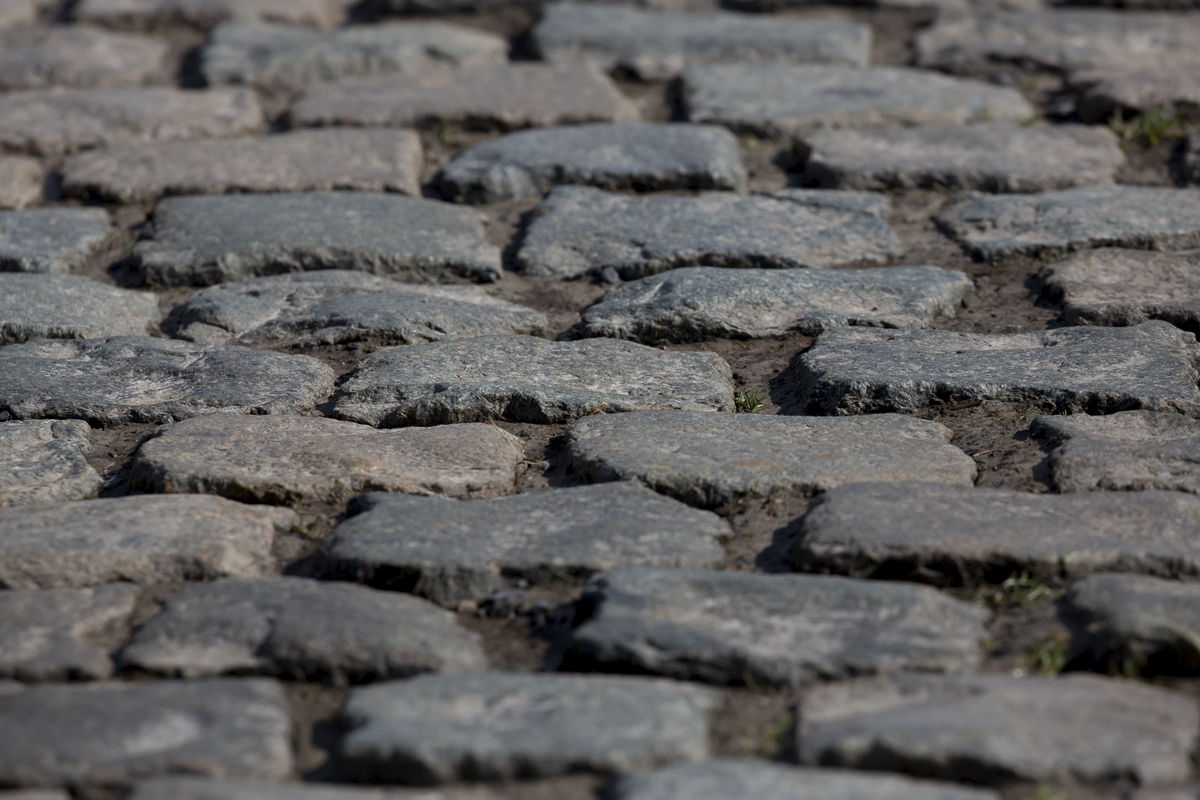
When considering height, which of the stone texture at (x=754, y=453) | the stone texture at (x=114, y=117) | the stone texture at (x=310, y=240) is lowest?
the stone texture at (x=754, y=453)

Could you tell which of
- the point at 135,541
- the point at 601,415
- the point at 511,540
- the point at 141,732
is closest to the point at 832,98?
the point at 601,415

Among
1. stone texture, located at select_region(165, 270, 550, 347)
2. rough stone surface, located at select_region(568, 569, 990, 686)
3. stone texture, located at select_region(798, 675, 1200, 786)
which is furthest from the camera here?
stone texture, located at select_region(165, 270, 550, 347)

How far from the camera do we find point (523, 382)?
7.17 feet

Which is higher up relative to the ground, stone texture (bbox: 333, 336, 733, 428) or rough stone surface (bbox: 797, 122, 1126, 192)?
rough stone surface (bbox: 797, 122, 1126, 192)

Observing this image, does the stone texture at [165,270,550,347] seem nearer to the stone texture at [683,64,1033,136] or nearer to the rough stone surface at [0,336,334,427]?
the rough stone surface at [0,336,334,427]

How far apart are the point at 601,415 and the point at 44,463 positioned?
0.90 metres

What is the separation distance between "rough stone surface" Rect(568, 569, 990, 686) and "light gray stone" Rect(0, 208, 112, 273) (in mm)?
1660

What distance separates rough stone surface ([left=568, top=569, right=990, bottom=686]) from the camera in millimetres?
1472

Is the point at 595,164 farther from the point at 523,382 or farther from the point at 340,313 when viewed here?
the point at 523,382

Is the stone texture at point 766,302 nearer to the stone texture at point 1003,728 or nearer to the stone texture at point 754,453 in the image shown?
the stone texture at point 754,453

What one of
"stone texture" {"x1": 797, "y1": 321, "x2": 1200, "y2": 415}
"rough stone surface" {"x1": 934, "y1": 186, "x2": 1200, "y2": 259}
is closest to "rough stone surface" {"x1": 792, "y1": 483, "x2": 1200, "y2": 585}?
"stone texture" {"x1": 797, "y1": 321, "x2": 1200, "y2": 415}

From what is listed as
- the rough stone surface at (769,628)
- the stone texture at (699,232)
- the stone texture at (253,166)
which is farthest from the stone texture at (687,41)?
the rough stone surface at (769,628)

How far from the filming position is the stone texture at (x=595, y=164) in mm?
2990

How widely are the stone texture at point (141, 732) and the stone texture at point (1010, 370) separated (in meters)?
1.13
